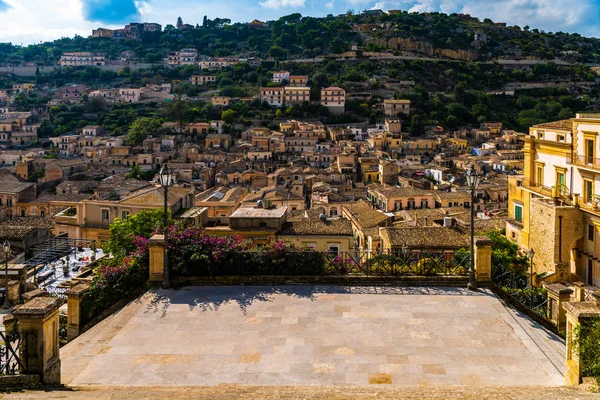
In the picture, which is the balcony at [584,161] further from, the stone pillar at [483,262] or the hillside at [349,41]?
the hillside at [349,41]

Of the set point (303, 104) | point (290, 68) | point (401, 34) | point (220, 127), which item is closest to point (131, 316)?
point (220, 127)

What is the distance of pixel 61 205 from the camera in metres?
45.8

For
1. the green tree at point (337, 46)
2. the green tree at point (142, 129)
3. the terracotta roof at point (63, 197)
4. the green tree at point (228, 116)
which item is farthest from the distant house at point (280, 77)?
the terracotta roof at point (63, 197)

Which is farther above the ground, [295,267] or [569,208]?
[569,208]

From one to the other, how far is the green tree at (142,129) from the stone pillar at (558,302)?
236 feet

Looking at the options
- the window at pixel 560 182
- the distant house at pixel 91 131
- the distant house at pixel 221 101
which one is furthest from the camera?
the distant house at pixel 221 101

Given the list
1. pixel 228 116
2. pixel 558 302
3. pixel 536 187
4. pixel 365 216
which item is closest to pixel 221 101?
pixel 228 116

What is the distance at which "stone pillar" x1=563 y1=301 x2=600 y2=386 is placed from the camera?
656 cm

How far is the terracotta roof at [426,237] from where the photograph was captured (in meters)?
23.1

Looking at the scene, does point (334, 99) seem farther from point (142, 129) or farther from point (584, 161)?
point (584, 161)

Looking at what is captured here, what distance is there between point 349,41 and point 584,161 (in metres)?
119

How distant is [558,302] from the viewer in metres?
9.85

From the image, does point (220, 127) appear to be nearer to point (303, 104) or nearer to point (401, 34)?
point (303, 104)

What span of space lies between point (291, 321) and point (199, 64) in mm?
124735
